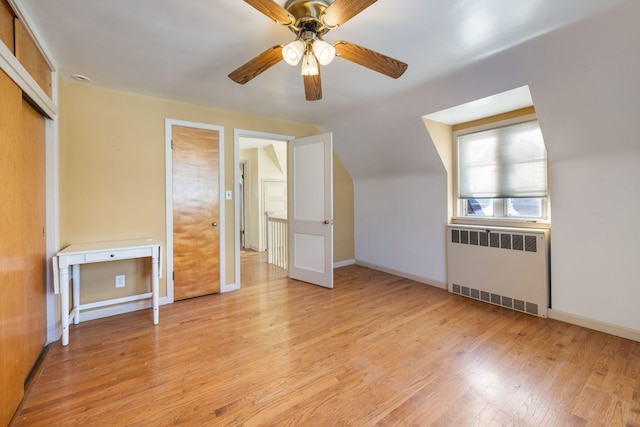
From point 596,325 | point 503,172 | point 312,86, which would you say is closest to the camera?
point 312,86

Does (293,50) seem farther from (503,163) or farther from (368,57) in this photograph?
(503,163)

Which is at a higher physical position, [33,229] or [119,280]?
[33,229]

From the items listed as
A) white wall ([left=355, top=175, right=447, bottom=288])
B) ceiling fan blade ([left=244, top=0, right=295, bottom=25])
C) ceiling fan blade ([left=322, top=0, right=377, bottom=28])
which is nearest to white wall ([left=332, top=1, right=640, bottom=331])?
white wall ([left=355, top=175, right=447, bottom=288])

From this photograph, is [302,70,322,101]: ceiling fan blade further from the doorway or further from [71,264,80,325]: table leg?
the doorway

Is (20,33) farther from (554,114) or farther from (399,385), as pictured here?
(554,114)

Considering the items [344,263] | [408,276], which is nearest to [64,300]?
[344,263]

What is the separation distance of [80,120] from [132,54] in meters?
1.08

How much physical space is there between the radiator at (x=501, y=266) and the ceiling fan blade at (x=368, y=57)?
7.34ft

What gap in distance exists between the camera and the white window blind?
2959 millimetres

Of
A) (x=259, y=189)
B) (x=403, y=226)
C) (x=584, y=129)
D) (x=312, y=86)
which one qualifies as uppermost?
(x=312, y=86)

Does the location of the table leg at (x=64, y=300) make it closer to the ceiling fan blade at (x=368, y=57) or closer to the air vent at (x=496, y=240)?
the ceiling fan blade at (x=368, y=57)

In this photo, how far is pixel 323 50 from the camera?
1641 millimetres

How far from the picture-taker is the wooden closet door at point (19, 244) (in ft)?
4.86

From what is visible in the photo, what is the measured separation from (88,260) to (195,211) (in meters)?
Result: 1.18
